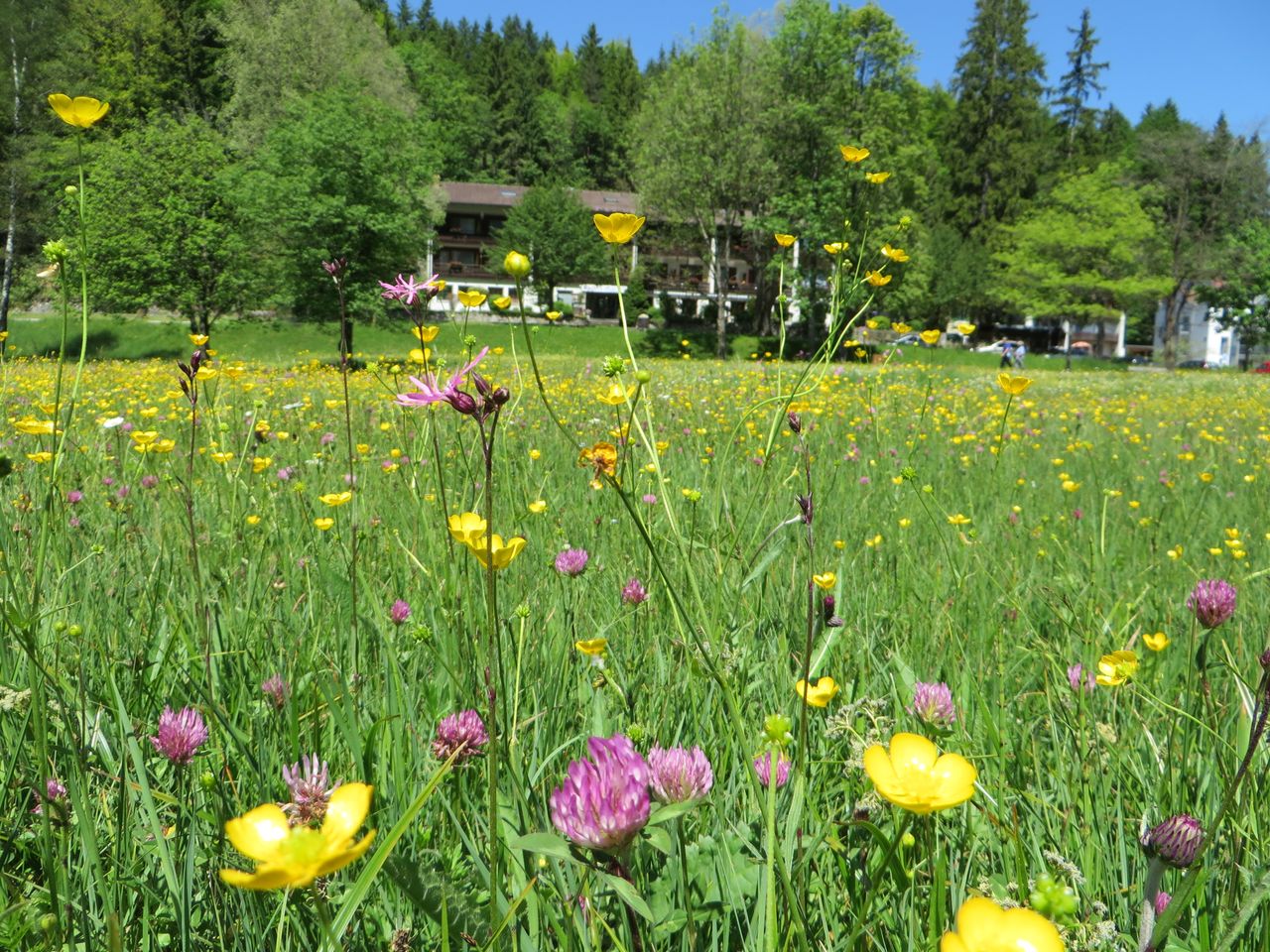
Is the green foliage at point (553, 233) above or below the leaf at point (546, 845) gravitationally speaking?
above

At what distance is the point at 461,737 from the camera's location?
92 centimetres

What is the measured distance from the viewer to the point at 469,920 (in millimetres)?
667

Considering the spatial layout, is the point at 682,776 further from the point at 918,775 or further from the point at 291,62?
the point at 291,62

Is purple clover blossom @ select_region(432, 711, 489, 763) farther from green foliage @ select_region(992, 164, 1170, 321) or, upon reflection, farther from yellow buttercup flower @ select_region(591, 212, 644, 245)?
green foliage @ select_region(992, 164, 1170, 321)

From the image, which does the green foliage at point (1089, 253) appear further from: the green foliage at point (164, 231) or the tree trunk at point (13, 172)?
the tree trunk at point (13, 172)

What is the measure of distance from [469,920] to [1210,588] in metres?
0.93

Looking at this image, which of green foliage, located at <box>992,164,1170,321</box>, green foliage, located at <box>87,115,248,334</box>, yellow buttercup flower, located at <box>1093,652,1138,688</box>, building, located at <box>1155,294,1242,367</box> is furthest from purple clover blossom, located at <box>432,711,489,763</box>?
building, located at <box>1155,294,1242,367</box>

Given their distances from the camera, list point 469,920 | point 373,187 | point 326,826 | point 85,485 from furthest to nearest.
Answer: point 373,187 → point 85,485 → point 469,920 → point 326,826

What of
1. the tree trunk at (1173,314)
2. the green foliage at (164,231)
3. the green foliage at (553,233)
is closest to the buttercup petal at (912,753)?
the green foliage at (164,231)

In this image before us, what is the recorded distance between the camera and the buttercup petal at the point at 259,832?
35 centimetres

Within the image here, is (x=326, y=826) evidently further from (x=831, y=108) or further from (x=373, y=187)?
(x=831, y=108)

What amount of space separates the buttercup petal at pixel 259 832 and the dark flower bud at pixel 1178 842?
1.94 feet

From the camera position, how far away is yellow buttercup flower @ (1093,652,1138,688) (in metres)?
1.00

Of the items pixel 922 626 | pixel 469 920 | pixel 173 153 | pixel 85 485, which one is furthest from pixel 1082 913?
pixel 173 153
